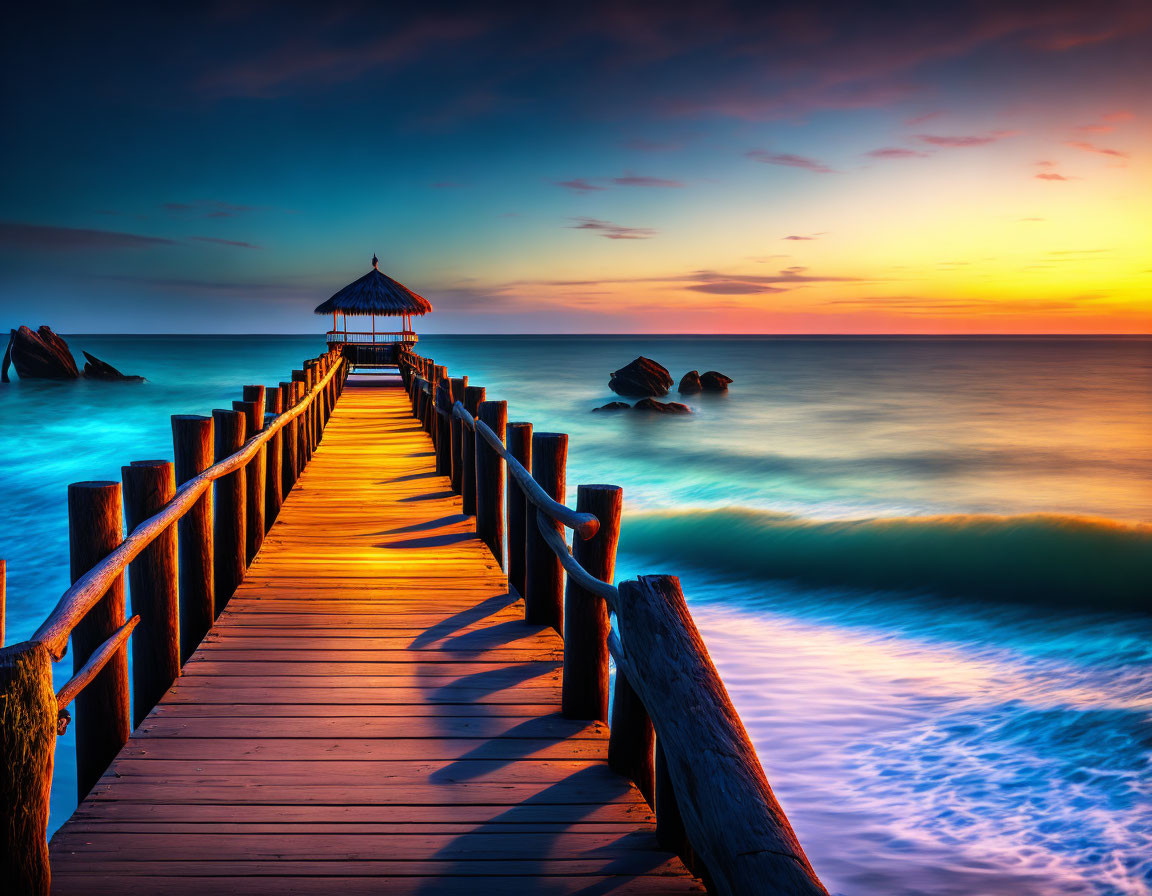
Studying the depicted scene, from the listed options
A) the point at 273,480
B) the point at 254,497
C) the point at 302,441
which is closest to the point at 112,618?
the point at 254,497

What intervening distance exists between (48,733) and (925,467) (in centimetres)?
2203

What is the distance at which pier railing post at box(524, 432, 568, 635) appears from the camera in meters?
3.91

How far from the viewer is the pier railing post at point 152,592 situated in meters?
3.23

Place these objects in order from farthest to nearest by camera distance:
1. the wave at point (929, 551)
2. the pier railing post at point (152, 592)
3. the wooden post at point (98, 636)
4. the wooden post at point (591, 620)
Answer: the wave at point (929, 551) < the pier railing post at point (152, 592) < the wooden post at point (591, 620) < the wooden post at point (98, 636)

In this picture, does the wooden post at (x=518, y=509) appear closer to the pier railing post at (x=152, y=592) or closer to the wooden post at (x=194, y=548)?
the wooden post at (x=194, y=548)

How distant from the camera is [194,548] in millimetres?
3941

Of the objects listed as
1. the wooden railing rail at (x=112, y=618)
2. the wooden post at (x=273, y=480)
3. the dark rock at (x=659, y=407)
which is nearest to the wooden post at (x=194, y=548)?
the wooden railing rail at (x=112, y=618)

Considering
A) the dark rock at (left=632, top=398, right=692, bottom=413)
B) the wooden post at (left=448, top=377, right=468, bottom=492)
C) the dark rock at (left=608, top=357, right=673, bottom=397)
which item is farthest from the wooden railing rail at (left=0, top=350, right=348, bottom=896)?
the dark rock at (left=608, top=357, right=673, bottom=397)

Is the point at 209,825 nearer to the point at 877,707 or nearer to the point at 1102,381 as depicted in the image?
the point at 877,707

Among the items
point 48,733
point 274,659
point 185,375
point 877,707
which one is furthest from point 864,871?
point 185,375

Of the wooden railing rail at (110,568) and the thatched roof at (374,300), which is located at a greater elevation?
the thatched roof at (374,300)

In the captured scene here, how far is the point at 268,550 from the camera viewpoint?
5.73 meters

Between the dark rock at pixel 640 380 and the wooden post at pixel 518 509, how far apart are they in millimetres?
37261

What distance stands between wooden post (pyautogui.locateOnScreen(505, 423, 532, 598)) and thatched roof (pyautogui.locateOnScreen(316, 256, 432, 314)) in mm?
22237
